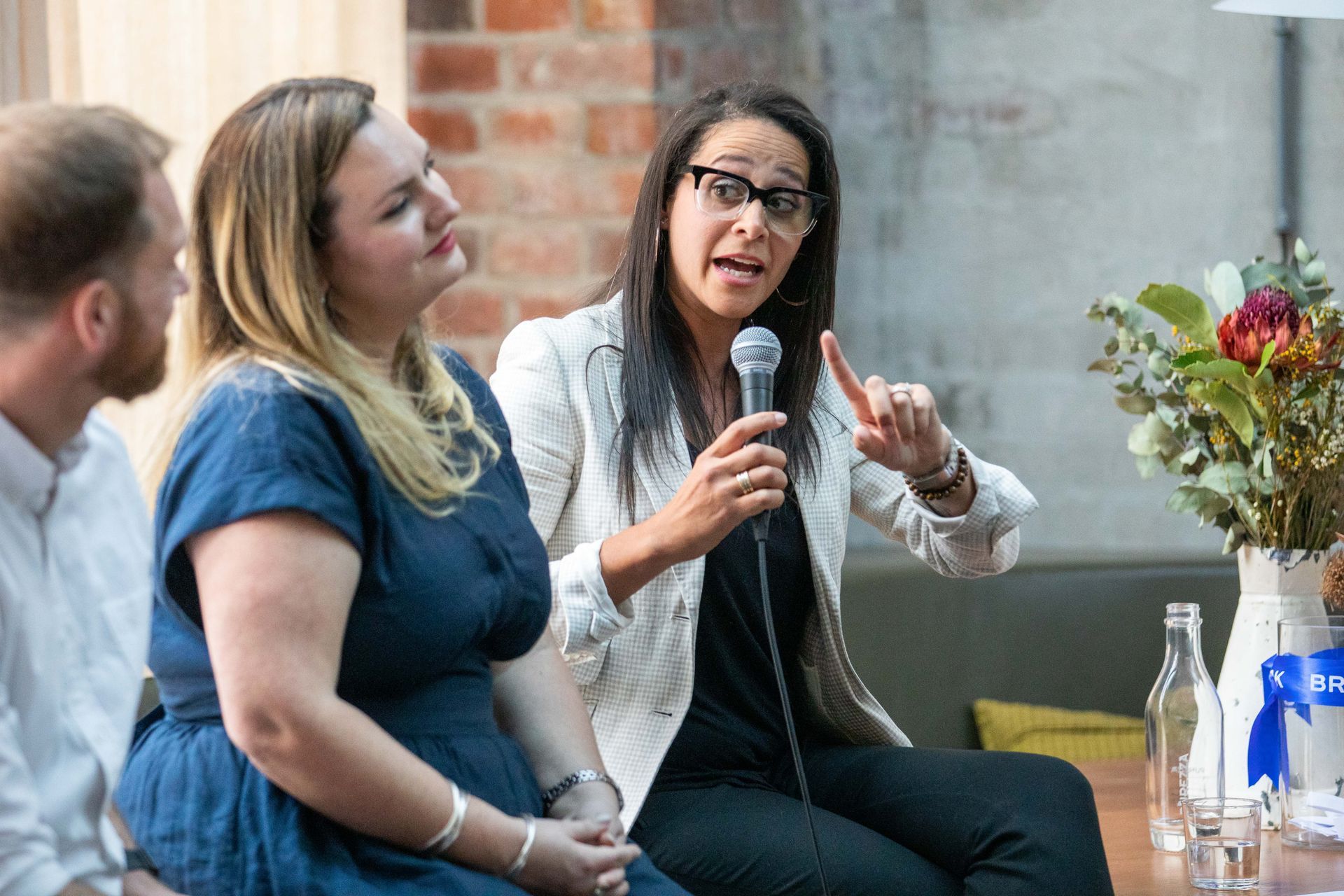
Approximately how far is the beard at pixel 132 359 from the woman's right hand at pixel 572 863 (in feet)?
1.54

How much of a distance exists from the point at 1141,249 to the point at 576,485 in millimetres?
1605

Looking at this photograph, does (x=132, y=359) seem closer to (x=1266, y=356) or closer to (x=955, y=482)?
(x=955, y=482)

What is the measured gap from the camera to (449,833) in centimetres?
106

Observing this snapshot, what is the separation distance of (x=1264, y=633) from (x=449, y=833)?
40.4 inches

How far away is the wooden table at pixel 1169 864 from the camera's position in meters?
1.43

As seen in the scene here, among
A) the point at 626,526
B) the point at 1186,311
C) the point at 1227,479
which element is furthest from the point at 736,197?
the point at 1227,479

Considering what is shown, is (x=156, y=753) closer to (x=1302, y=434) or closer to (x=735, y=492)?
(x=735, y=492)

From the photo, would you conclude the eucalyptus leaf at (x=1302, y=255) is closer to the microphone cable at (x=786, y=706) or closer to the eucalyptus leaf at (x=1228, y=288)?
the eucalyptus leaf at (x=1228, y=288)

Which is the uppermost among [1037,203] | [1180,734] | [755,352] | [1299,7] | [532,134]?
[1299,7]

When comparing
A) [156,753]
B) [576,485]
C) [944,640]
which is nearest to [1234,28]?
[944,640]

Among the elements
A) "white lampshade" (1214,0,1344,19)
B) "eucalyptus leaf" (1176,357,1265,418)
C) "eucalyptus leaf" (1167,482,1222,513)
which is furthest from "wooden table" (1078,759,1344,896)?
"white lampshade" (1214,0,1344,19)

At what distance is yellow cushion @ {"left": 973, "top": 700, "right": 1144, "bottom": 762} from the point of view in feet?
7.33

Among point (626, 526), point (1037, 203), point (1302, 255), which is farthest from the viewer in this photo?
point (1037, 203)

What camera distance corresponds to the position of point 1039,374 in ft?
9.21
